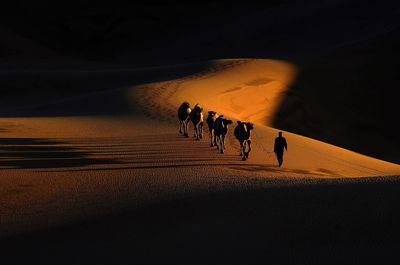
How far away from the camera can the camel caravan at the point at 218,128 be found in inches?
583

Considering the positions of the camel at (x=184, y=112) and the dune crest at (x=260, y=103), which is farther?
the camel at (x=184, y=112)

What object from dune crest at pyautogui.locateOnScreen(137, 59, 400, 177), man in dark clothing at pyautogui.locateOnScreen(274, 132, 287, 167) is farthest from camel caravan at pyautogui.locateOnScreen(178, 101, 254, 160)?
man in dark clothing at pyautogui.locateOnScreen(274, 132, 287, 167)

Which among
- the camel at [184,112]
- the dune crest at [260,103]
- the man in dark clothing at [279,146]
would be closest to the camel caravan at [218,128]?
the camel at [184,112]

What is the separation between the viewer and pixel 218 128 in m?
15.3

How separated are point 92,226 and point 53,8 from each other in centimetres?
6292

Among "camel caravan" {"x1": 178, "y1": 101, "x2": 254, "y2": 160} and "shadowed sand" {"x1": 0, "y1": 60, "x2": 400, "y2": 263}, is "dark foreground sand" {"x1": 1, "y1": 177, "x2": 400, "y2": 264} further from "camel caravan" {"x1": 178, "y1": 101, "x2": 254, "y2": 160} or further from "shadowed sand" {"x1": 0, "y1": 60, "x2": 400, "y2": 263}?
"camel caravan" {"x1": 178, "y1": 101, "x2": 254, "y2": 160}

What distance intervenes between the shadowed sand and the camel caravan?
257mm

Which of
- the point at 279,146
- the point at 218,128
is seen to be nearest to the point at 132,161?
the point at 218,128

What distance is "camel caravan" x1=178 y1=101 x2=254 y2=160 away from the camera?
48.5 feet

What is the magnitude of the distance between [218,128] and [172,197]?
5049 mm

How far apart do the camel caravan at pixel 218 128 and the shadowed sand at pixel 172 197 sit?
0.84 ft

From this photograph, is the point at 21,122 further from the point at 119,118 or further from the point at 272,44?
the point at 272,44

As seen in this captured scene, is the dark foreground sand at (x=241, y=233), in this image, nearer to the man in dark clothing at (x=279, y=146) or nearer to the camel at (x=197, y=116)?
the man in dark clothing at (x=279, y=146)

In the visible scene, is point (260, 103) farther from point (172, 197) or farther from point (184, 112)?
point (172, 197)
